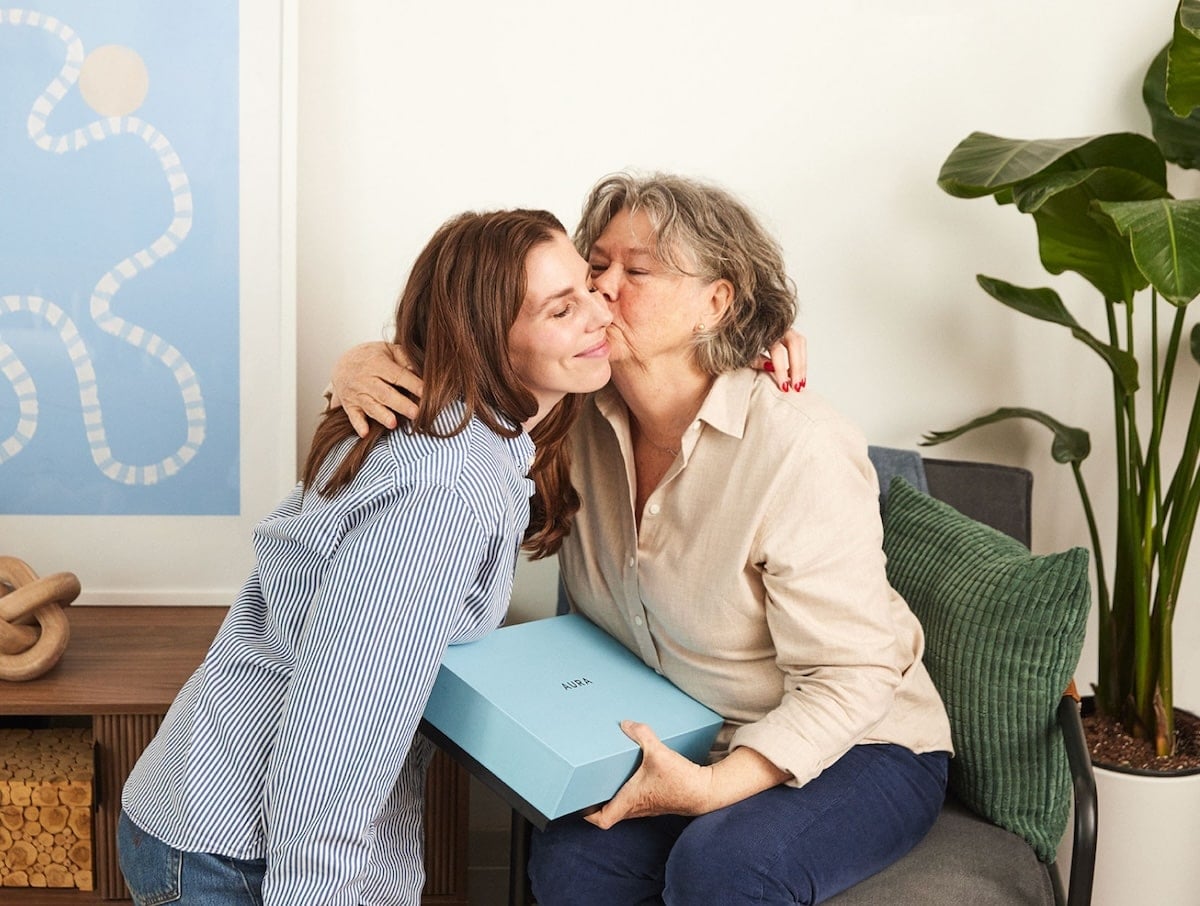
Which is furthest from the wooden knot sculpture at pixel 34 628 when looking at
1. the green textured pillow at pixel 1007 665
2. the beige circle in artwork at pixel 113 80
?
the green textured pillow at pixel 1007 665

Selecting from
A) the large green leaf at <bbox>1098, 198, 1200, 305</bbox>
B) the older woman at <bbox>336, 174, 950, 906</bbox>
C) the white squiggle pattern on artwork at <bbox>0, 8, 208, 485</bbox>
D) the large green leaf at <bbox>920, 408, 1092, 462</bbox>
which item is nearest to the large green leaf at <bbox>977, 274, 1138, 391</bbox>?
the large green leaf at <bbox>920, 408, 1092, 462</bbox>

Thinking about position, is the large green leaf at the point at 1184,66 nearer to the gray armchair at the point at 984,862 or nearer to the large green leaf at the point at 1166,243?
the large green leaf at the point at 1166,243

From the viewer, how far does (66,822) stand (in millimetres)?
1781

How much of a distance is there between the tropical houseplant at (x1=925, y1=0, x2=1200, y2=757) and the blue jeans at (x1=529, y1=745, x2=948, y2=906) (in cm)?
67

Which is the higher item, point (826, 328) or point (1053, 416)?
point (826, 328)

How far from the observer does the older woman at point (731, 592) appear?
143 centimetres

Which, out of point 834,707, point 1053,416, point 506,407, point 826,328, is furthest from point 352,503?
point 1053,416

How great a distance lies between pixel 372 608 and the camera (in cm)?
117

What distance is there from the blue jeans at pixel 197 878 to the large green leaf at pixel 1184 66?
5.48ft

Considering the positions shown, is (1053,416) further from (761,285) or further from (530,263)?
(530,263)

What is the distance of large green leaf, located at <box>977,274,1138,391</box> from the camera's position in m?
1.98

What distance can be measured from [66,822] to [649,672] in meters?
0.96

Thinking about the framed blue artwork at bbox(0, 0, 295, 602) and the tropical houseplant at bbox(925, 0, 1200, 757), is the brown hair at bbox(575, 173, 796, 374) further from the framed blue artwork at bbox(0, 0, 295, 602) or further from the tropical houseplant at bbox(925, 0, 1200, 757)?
the framed blue artwork at bbox(0, 0, 295, 602)

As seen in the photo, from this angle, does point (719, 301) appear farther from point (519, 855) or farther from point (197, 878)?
point (197, 878)
